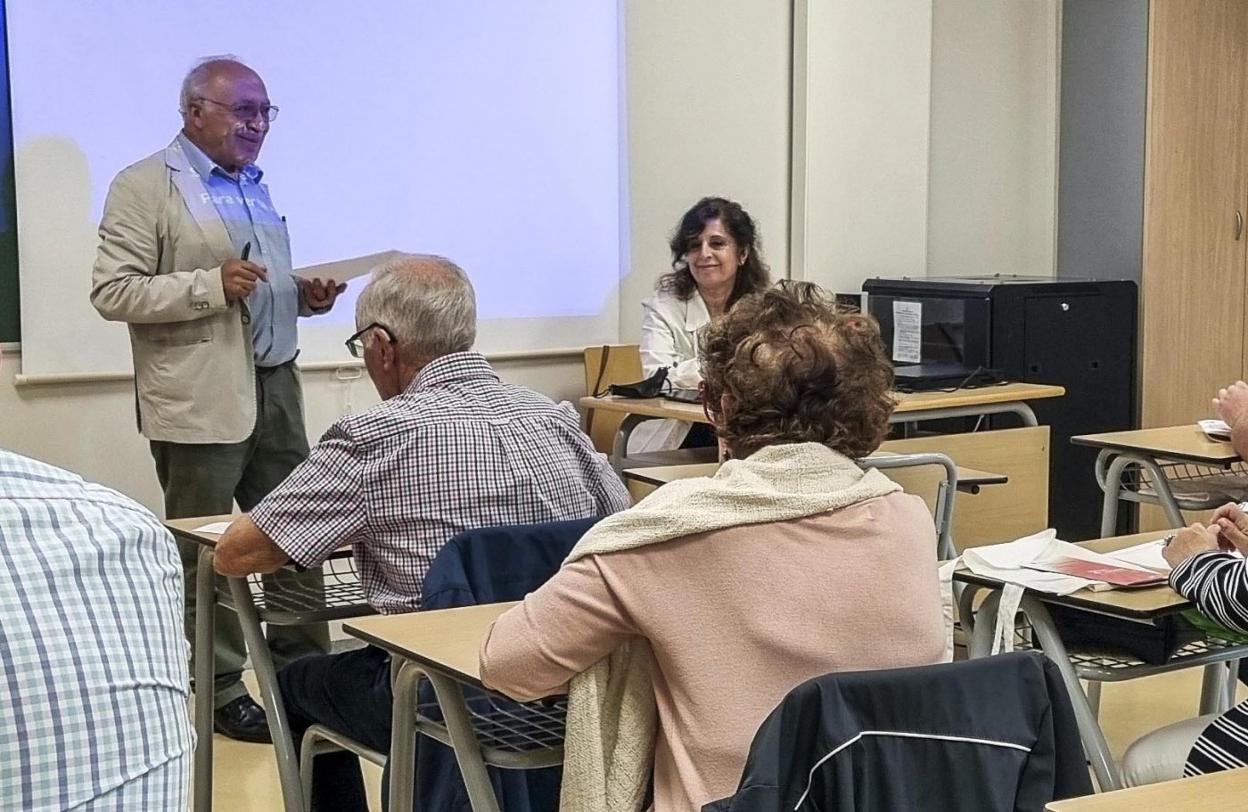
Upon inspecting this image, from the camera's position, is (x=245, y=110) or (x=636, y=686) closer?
(x=636, y=686)

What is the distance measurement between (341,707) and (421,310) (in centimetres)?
66

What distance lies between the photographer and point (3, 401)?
406 centimetres

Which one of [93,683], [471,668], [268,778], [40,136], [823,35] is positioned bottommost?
[268,778]

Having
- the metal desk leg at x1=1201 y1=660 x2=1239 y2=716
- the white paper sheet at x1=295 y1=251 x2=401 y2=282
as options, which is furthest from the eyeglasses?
the metal desk leg at x1=1201 y1=660 x2=1239 y2=716

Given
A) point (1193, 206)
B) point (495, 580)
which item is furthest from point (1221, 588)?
point (1193, 206)

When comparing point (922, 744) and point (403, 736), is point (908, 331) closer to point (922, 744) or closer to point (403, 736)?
point (403, 736)

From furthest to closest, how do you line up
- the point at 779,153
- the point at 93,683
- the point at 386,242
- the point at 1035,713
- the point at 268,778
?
the point at 779,153, the point at 386,242, the point at 268,778, the point at 1035,713, the point at 93,683

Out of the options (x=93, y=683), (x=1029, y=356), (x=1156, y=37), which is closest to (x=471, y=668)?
(x=93, y=683)

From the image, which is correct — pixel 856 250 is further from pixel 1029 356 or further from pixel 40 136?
pixel 40 136

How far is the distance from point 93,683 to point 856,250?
202 inches

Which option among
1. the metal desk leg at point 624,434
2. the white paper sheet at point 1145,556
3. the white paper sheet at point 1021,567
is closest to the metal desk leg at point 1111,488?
the metal desk leg at point 624,434

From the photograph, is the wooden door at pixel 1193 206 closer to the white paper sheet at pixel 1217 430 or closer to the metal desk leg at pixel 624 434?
the white paper sheet at pixel 1217 430

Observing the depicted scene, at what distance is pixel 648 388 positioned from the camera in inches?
179

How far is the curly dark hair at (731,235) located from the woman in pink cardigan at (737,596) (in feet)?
9.81
